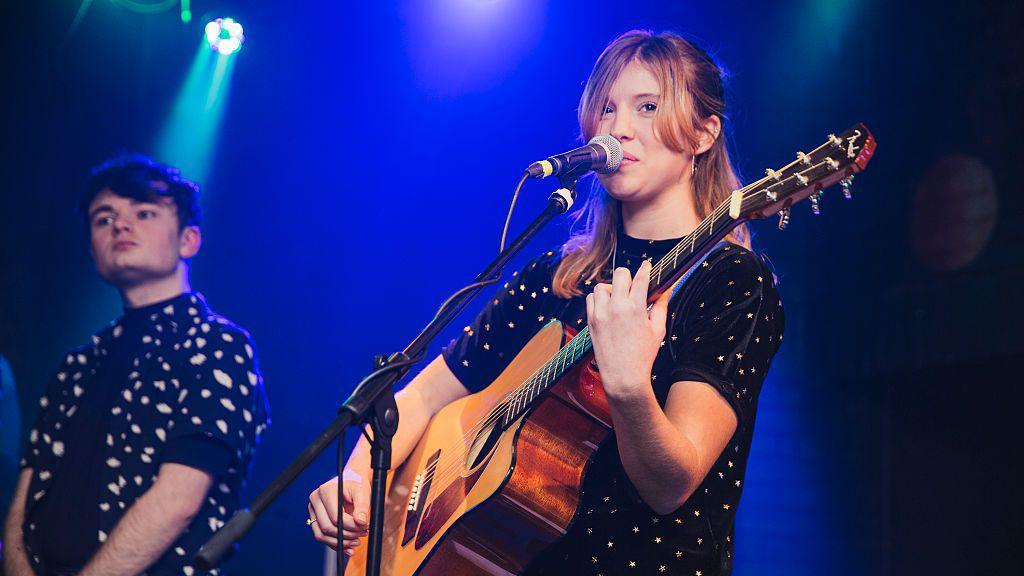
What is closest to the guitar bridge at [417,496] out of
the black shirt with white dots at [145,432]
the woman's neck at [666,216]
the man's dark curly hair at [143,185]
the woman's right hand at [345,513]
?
the woman's right hand at [345,513]

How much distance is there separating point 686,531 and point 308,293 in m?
4.27

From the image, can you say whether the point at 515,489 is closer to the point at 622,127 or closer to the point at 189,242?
the point at 622,127

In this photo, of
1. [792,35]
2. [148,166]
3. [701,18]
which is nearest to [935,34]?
[792,35]

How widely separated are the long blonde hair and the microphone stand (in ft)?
1.78

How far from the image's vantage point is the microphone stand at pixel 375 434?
5.47ft

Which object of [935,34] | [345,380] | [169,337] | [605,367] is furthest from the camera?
[345,380]

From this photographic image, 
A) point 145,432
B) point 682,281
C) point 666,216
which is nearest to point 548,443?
point 682,281

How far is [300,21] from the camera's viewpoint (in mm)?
6008

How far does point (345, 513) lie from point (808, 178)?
148 cm

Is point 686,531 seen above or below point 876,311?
below

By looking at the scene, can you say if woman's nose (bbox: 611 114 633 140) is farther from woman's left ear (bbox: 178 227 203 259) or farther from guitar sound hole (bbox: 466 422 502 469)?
woman's left ear (bbox: 178 227 203 259)

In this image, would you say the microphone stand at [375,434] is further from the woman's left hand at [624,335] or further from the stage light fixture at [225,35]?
the stage light fixture at [225,35]

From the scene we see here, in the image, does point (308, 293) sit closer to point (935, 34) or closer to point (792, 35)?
point (792, 35)

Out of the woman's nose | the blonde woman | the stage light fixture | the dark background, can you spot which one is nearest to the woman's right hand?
the blonde woman
